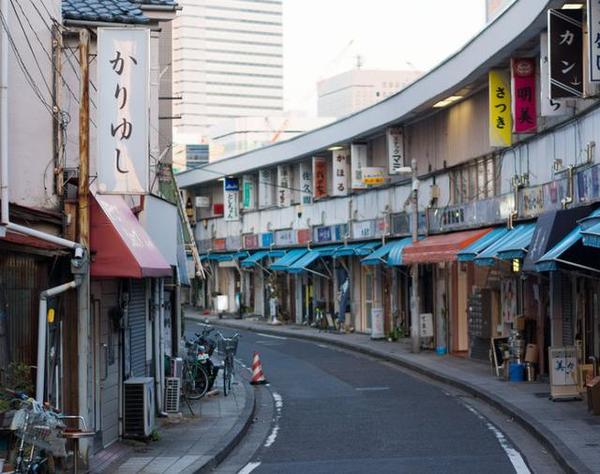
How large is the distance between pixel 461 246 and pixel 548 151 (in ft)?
15.4

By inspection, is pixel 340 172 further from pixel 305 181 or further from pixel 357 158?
pixel 305 181

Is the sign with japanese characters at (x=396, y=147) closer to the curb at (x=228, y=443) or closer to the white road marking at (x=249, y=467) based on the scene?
the curb at (x=228, y=443)

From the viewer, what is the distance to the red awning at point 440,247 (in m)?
28.6

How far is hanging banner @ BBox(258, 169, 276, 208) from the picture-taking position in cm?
5700

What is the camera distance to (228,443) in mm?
16531

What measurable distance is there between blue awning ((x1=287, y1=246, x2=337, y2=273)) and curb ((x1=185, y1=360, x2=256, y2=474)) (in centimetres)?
2442

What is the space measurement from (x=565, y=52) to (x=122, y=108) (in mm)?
10498

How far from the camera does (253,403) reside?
22281 mm

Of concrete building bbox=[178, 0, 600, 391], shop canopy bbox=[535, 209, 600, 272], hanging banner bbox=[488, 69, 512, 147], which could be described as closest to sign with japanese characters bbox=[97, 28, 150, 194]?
concrete building bbox=[178, 0, 600, 391]

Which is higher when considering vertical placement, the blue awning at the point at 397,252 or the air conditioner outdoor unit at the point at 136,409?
the blue awning at the point at 397,252

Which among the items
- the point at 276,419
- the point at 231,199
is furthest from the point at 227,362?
the point at 231,199

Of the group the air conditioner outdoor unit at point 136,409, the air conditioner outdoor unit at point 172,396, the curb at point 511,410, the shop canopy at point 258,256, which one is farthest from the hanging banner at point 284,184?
the air conditioner outdoor unit at point 136,409

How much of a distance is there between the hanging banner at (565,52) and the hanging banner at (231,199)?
132 ft

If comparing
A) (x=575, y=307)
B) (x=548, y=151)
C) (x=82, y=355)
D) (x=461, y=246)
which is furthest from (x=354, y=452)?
(x=461, y=246)
